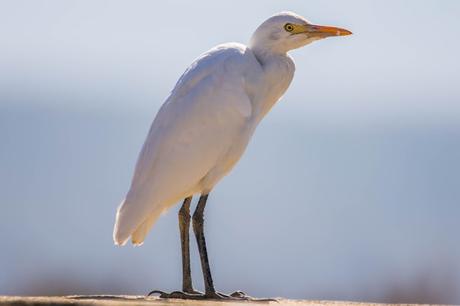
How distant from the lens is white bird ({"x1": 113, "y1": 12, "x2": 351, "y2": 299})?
14.3 meters

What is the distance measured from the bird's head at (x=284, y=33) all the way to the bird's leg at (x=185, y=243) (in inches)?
61.6

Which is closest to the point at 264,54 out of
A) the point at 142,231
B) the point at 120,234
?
the point at 142,231

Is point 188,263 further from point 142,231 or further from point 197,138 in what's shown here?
point 197,138

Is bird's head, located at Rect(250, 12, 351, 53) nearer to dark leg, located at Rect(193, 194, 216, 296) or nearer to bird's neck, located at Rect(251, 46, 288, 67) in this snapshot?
bird's neck, located at Rect(251, 46, 288, 67)

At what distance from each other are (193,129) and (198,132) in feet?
0.18

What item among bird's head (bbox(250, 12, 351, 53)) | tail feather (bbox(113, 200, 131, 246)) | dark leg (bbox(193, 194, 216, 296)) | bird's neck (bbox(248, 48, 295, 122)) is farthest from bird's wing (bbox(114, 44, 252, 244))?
bird's head (bbox(250, 12, 351, 53))

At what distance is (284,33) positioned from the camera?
15.2 meters

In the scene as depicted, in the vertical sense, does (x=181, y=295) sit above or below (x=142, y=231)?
below

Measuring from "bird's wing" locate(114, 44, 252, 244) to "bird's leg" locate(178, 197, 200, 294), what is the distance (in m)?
0.20

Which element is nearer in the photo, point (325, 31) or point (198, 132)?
point (198, 132)

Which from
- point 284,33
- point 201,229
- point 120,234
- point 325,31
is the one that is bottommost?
point 120,234

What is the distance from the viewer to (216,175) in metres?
14.5

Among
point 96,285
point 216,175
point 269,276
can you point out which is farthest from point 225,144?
point 269,276

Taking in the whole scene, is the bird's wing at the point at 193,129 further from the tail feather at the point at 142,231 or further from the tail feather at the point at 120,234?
the tail feather at the point at 120,234
